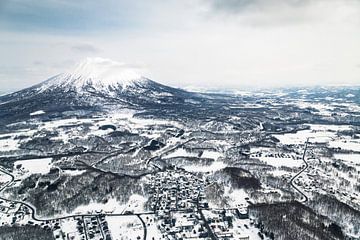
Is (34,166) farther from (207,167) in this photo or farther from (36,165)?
(207,167)

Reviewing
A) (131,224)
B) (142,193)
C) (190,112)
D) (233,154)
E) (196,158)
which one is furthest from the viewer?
(190,112)

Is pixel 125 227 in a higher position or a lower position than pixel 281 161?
lower

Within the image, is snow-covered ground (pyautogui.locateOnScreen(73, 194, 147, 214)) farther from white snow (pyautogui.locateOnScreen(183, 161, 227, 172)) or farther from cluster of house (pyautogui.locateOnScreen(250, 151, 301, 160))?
cluster of house (pyautogui.locateOnScreen(250, 151, 301, 160))

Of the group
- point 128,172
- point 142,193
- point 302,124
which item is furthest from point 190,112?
point 142,193

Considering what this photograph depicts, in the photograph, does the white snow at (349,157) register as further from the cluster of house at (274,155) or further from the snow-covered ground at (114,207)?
the snow-covered ground at (114,207)

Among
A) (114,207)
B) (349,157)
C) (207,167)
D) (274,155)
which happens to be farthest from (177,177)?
(349,157)

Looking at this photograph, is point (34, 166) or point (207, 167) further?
point (34, 166)

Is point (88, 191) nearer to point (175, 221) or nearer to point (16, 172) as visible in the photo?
point (175, 221)

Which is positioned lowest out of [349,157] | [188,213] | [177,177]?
[349,157]

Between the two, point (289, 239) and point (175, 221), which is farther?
point (175, 221)

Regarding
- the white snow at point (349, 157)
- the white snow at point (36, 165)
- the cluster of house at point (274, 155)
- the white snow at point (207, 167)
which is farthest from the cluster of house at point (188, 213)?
the white snow at point (349, 157)

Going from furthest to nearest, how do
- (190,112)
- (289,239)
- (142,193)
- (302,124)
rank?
(190,112), (302,124), (142,193), (289,239)
